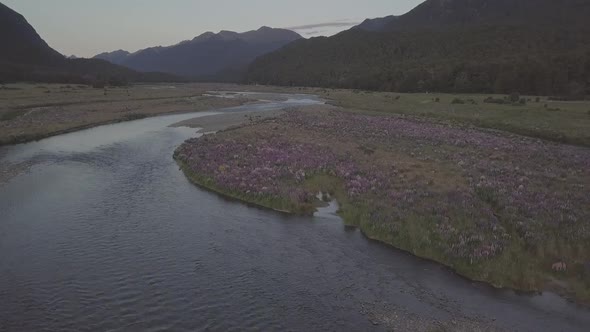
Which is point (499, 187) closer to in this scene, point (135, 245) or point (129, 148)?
point (135, 245)

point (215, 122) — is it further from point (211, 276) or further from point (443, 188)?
point (211, 276)

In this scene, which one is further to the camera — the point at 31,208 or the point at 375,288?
the point at 31,208

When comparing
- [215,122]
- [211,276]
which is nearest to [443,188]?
[211,276]

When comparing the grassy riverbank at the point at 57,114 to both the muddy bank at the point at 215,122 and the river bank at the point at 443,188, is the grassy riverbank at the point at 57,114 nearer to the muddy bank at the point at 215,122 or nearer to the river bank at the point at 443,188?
the muddy bank at the point at 215,122

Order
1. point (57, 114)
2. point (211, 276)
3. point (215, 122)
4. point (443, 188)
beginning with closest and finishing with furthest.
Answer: point (211, 276) < point (443, 188) < point (215, 122) < point (57, 114)

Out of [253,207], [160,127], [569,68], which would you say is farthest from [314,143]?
[569,68]

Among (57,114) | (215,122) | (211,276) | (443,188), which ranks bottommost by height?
(211,276)

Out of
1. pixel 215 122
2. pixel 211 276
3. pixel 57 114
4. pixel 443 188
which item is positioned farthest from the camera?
pixel 57 114

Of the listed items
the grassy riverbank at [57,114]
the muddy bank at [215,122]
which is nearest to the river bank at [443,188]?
the muddy bank at [215,122]
